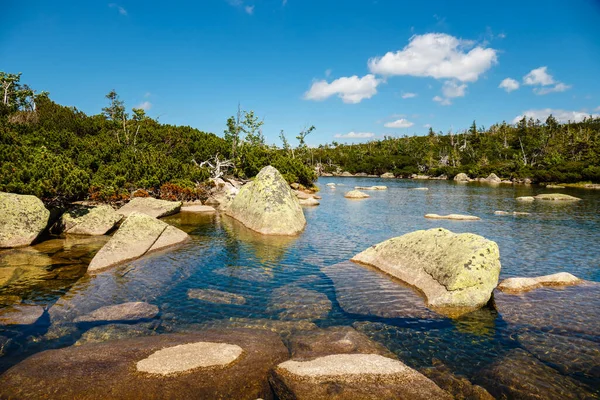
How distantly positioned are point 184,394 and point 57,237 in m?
18.9

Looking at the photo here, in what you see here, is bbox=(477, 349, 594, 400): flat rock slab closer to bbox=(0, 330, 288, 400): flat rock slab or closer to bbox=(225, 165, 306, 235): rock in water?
bbox=(0, 330, 288, 400): flat rock slab

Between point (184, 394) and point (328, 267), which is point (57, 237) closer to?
point (328, 267)

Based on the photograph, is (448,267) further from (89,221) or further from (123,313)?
(89,221)

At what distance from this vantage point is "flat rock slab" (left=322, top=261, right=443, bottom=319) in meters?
11.2

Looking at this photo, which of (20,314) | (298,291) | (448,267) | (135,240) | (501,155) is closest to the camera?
(20,314)

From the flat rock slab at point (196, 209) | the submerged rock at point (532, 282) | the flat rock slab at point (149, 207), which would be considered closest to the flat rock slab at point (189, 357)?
the submerged rock at point (532, 282)

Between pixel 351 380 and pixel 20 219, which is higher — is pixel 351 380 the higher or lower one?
the lower one

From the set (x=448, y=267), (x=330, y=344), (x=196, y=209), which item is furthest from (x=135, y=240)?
(x=196, y=209)

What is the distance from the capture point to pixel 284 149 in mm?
116625

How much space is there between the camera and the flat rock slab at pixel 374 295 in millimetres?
11235

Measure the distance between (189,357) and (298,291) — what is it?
582 cm

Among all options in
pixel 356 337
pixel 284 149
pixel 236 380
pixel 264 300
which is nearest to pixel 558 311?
pixel 356 337

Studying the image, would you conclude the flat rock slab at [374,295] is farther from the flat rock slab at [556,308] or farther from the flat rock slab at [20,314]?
the flat rock slab at [20,314]

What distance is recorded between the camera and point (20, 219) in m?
18.4
